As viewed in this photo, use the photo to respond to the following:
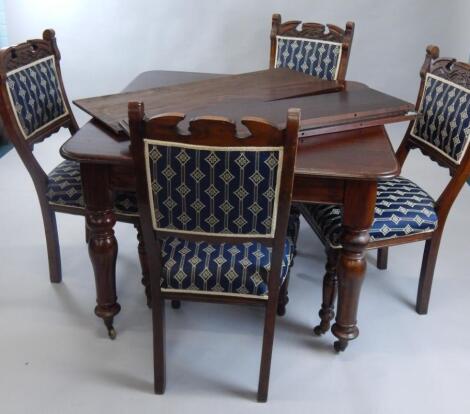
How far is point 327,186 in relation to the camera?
1515 millimetres

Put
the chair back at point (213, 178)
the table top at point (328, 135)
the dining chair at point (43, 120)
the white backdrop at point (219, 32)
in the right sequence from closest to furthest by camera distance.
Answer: the chair back at point (213, 178), the table top at point (328, 135), the dining chair at point (43, 120), the white backdrop at point (219, 32)

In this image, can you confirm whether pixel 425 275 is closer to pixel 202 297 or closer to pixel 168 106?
pixel 202 297

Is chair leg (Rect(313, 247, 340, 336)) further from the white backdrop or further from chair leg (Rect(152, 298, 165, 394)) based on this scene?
the white backdrop

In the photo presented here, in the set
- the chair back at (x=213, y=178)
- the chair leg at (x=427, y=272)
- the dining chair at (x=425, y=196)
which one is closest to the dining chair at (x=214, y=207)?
the chair back at (x=213, y=178)

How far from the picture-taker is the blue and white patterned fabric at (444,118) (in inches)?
70.9

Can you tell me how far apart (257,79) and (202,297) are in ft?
3.47

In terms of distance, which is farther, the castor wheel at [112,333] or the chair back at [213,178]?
the castor wheel at [112,333]

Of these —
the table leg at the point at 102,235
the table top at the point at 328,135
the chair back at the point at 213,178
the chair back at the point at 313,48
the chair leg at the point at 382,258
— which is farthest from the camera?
the chair back at the point at 313,48

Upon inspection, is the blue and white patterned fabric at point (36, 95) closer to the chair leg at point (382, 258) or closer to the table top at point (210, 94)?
the table top at point (210, 94)

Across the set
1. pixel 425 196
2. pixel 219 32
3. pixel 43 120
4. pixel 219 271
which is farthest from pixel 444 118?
pixel 219 32

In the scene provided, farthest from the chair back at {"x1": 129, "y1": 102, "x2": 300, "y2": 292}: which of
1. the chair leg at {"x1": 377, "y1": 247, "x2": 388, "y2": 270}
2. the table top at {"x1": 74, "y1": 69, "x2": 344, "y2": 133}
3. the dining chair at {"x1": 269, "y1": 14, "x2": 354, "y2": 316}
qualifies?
the dining chair at {"x1": 269, "y1": 14, "x2": 354, "y2": 316}

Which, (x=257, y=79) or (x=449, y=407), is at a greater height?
(x=257, y=79)

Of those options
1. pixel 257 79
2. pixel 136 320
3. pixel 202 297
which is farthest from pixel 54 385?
pixel 257 79

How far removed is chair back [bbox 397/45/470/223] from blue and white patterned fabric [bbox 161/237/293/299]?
29.0 inches
